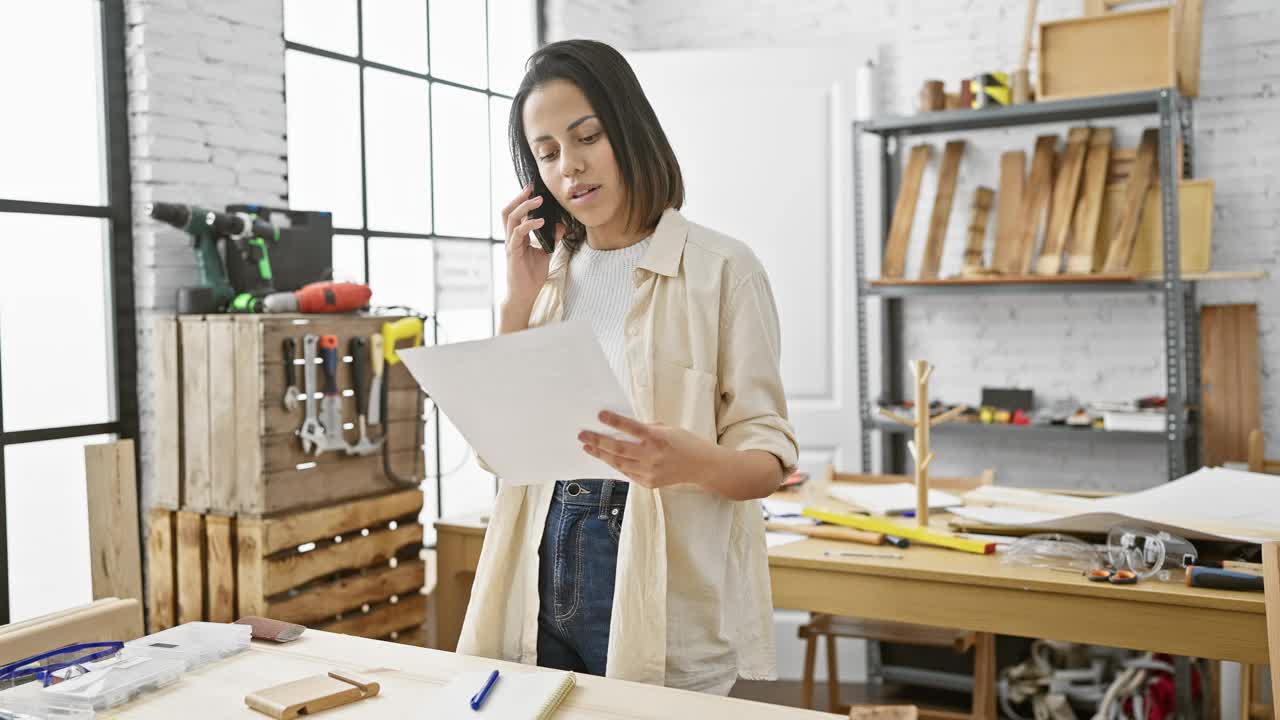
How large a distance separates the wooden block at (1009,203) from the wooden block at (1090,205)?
8.9 inches

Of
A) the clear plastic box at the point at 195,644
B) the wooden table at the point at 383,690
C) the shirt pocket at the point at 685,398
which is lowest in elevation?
the wooden table at the point at 383,690

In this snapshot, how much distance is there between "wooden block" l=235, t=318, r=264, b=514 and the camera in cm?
248

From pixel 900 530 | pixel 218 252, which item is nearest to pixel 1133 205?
pixel 900 530

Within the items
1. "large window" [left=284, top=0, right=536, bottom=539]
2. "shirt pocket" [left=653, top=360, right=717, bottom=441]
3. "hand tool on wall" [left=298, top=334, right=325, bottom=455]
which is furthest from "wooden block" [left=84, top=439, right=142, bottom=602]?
"large window" [left=284, top=0, right=536, bottom=539]

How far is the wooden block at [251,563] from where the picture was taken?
247 centimetres

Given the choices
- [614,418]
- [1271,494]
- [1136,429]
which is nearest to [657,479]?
[614,418]

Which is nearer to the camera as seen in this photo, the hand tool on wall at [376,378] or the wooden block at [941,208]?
the hand tool on wall at [376,378]

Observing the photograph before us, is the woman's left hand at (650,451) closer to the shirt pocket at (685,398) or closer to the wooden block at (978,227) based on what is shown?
the shirt pocket at (685,398)

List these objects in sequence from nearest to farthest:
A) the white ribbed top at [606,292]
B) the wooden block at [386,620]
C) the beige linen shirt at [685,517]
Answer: the beige linen shirt at [685,517]
the white ribbed top at [606,292]
the wooden block at [386,620]

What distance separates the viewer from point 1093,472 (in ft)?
13.9

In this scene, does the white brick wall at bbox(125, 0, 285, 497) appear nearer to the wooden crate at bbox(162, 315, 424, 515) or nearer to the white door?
the wooden crate at bbox(162, 315, 424, 515)

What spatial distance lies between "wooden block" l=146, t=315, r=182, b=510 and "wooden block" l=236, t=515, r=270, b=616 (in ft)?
0.78

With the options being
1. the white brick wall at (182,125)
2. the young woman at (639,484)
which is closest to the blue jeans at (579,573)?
the young woman at (639,484)

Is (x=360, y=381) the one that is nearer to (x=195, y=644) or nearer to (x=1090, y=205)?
(x=195, y=644)
